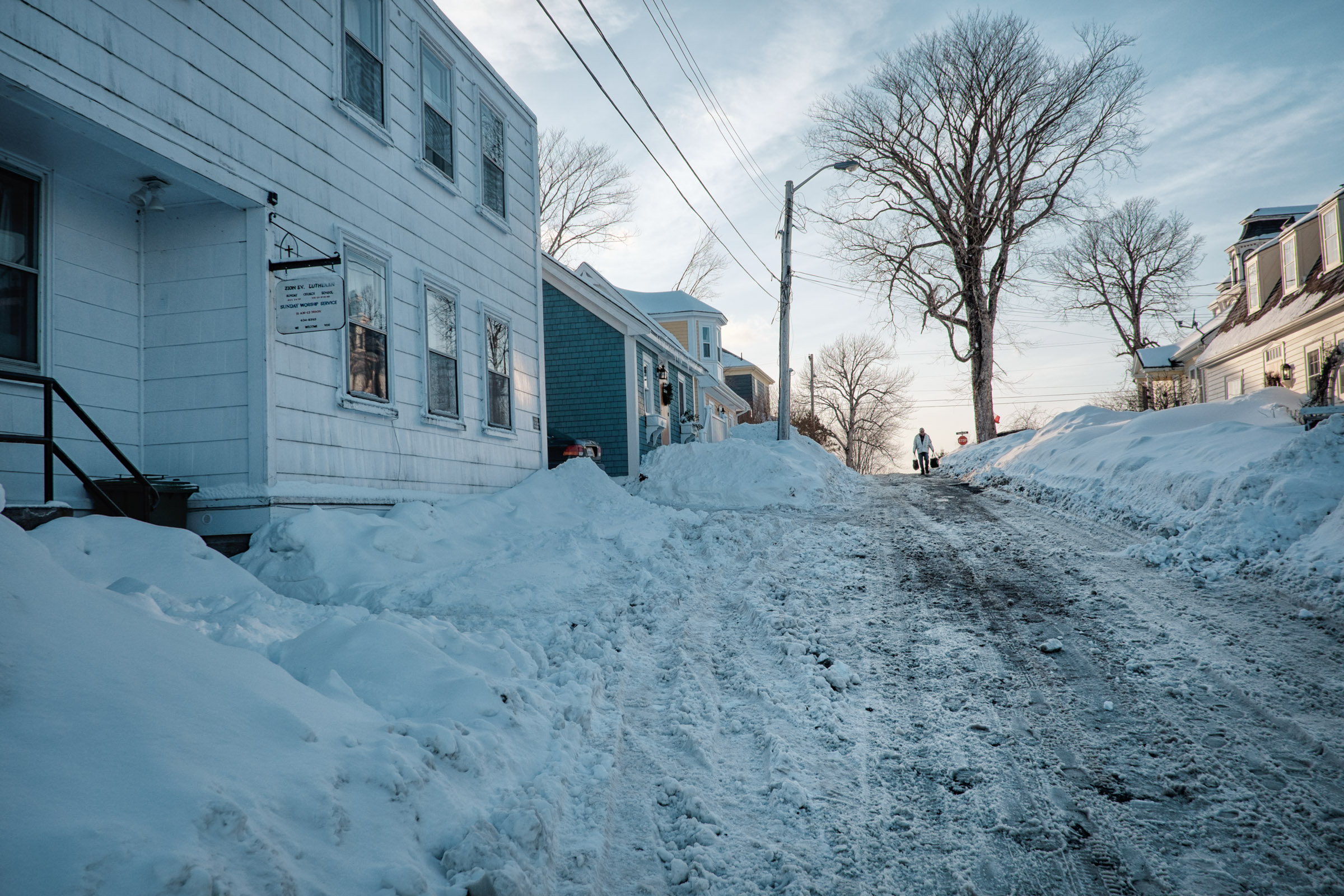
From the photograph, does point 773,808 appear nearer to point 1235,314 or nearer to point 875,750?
point 875,750

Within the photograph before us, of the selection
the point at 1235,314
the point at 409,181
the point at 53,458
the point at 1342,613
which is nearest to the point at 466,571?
the point at 53,458

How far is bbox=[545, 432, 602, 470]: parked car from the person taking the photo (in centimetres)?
1442

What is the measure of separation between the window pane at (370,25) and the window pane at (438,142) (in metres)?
0.97

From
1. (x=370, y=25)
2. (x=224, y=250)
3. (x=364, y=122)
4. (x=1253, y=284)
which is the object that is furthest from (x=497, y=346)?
(x=1253, y=284)

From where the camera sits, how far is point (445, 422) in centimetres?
920

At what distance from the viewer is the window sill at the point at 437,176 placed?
9070 millimetres

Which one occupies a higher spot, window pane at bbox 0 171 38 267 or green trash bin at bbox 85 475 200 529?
window pane at bbox 0 171 38 267

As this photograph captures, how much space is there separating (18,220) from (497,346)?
234 inches

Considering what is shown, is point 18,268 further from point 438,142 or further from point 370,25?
point 438,142

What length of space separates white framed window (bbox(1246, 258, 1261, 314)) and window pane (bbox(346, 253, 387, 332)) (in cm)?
2736

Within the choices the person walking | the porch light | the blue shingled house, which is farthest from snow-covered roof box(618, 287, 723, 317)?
the porch light

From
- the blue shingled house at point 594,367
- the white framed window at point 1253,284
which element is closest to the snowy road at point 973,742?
the blue shingled house at point 594,367

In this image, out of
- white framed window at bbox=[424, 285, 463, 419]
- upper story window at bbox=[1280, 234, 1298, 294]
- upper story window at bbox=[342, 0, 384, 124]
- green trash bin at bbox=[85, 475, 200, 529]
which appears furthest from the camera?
upper story window at bbox=[1280, 234, 1298, 294]

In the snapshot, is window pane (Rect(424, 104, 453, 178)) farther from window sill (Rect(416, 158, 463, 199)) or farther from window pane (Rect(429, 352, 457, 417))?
window pane (Rect(429, 352, 457, 417))
